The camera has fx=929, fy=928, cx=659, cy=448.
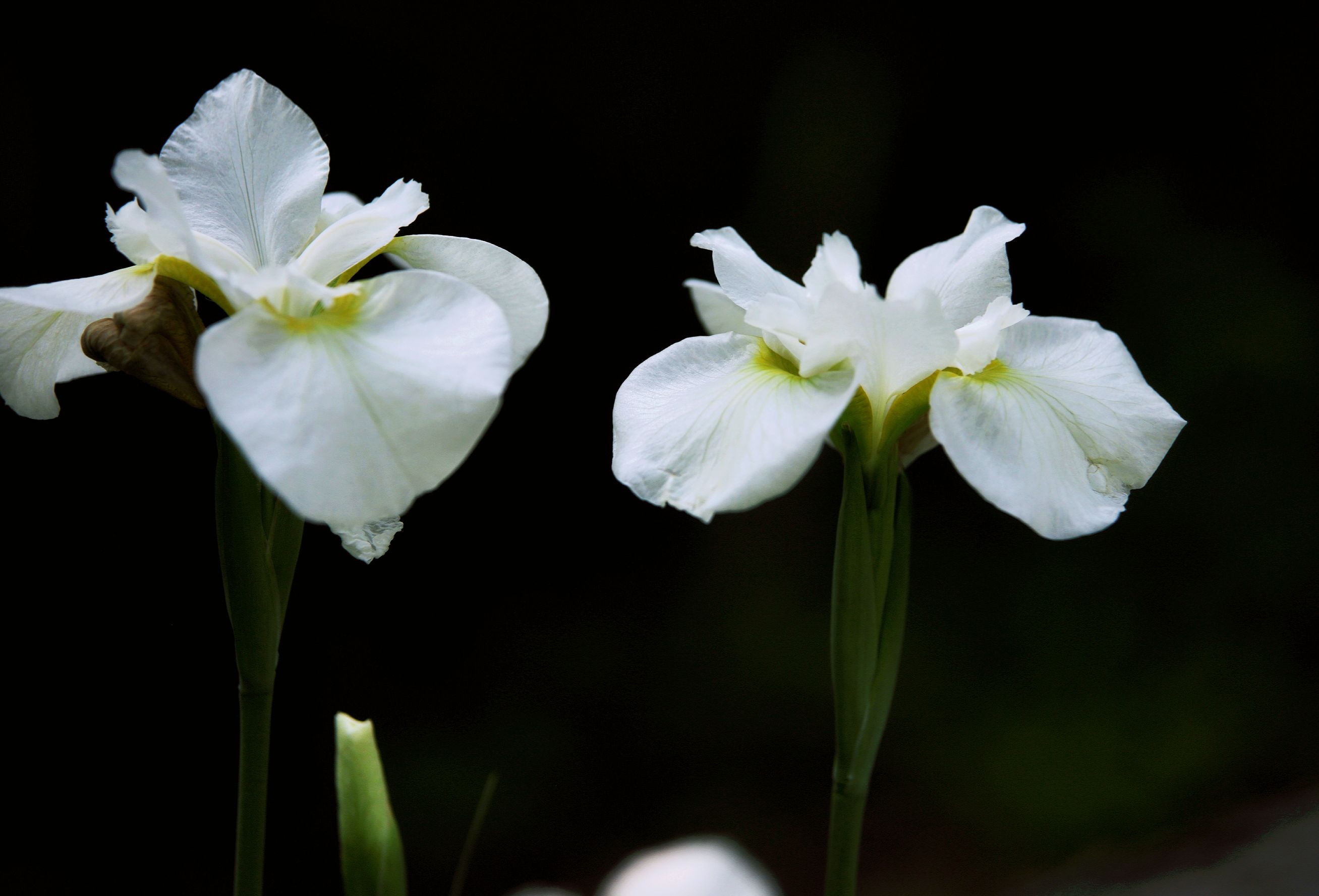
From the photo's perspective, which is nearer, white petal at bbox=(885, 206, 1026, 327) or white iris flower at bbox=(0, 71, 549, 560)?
white iris flower at bbox=(0, 71, 549, 560)

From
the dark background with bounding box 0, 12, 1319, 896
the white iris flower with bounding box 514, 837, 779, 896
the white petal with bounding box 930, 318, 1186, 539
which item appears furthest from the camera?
the dark background with bounding box 0, 12, 1319, 896

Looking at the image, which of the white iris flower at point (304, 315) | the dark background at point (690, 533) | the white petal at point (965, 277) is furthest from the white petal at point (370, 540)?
the dark background at point (690, 533)

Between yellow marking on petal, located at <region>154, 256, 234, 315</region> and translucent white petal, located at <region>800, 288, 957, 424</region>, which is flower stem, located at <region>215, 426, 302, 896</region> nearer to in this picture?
yellow marking on petal, located at <region>154, 256, 234, 315</region>

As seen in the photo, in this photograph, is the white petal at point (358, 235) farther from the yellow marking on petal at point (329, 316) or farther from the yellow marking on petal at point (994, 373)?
the yellow marking on petal at point (994, 373)

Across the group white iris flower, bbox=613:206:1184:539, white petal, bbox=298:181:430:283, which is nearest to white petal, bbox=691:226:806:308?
white iris flower, bbox=613:206:1184:539

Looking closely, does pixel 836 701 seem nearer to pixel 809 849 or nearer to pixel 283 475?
pixel 283 475

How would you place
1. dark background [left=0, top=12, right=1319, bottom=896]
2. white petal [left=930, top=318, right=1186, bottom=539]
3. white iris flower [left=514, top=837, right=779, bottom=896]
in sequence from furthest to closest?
dark background [left=0, top=12, right=1319, bottom=896] → white petal [left=930, top=318, right=1186, bottom=539] → white iris flower [left=514, top=837, right=779, bottom=896]
